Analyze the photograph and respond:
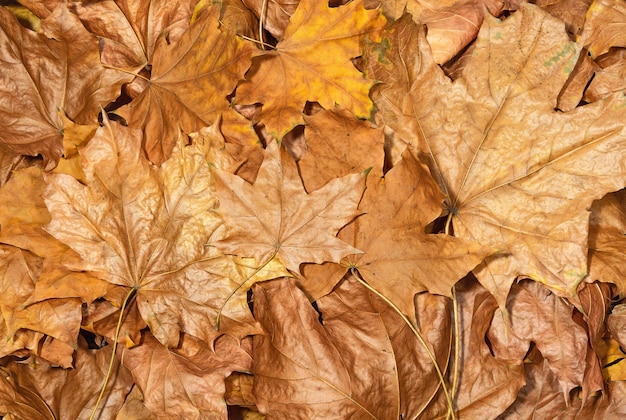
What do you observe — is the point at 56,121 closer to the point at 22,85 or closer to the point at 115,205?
the point at 22,85

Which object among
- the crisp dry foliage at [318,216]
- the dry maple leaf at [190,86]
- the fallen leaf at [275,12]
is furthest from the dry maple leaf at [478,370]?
the fallen leaf at [275,12]

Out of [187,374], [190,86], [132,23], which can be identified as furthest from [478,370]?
[132,23]

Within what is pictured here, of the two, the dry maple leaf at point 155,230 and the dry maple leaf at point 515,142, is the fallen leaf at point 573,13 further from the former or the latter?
the dry maple leaf at point 155,230

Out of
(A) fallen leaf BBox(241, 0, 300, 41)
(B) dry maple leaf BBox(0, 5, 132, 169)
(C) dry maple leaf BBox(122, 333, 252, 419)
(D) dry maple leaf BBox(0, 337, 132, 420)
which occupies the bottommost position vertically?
(D) dry maple leaf BBox(0, 337, 132, 420)

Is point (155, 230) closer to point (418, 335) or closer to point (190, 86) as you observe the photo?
point (190, 86)

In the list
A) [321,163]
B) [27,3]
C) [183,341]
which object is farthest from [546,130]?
[27,3]

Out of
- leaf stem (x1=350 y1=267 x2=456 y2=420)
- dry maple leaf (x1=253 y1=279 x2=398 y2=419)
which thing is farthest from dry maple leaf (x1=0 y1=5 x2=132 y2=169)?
leaf stem (x1=350 y1=267 x2=456 y2=420)

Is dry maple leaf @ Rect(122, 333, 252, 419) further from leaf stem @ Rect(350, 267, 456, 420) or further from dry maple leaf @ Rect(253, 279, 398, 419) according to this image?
leaf stem @ Rect(350, 267, 456, 420)
